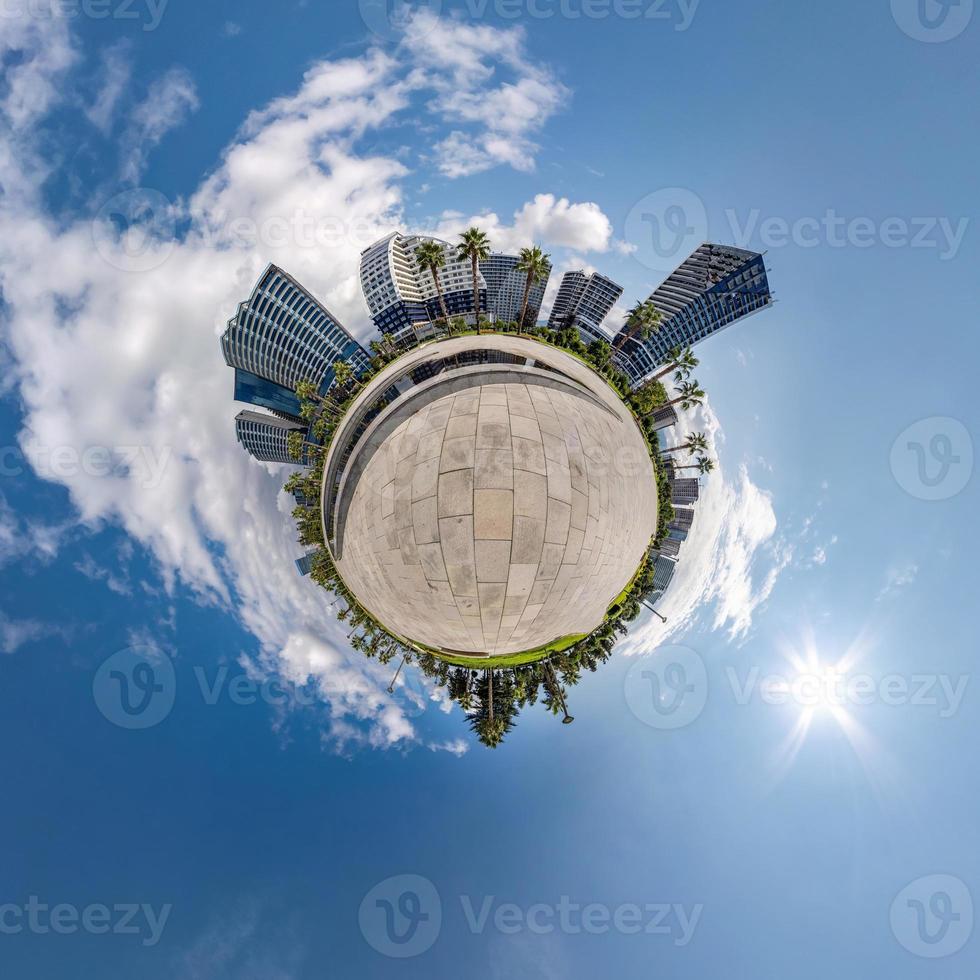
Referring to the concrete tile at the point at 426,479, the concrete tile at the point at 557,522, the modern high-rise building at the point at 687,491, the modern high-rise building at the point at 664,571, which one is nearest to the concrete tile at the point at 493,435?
the concrete tile at the point at 426,479

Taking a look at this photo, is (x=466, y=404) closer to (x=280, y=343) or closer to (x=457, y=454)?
(x=457, y=454)

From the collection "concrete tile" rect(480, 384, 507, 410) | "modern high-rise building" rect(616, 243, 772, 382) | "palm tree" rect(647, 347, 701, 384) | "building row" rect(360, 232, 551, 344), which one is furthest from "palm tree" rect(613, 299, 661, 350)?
"building row" rect(360, 232, 551, 344)

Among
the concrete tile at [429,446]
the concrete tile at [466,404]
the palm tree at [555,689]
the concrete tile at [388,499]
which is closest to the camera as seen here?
the concrete tile at [429,446]

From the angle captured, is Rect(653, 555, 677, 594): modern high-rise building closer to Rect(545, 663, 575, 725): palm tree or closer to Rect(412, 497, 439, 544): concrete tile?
Rect(545, 663, 575, 725): palm tree

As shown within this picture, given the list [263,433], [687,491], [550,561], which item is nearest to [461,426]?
[550,561]

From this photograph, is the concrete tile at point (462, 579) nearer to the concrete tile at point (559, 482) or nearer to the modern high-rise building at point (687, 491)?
the concrete tile at point (559, 482)

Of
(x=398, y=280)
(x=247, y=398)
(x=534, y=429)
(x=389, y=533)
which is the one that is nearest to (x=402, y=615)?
(x=389, y=533)
